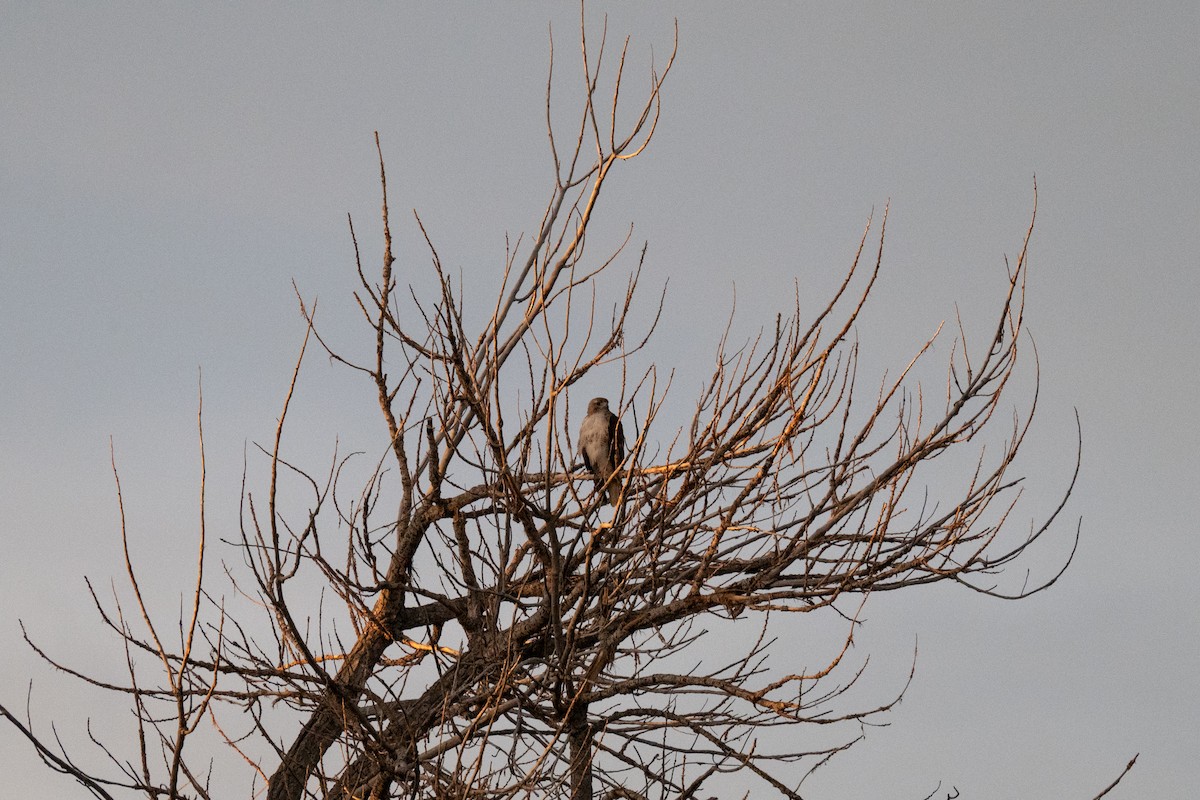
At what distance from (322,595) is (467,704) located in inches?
25.5

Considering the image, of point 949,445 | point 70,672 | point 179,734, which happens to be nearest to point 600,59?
point 949,445

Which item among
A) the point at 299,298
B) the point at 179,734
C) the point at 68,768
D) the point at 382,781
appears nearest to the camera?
the point at 179,734

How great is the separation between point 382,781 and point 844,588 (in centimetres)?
168

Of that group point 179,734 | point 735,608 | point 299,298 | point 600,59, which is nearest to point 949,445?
point 735,608

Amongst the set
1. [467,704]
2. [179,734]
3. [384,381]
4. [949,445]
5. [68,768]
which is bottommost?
[179,734]

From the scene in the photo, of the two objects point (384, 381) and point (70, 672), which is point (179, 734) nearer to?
point (384, 381)

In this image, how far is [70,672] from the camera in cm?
424

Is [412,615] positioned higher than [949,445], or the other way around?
[412,615]

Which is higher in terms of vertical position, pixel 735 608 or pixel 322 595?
pixel 322 595

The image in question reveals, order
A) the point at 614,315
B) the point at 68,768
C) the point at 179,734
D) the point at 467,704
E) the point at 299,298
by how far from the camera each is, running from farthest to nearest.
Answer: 1. the point at 614,315
2. the point at 467,704
3. the point at 299,298
4. the point at 68,768
5. the point at 179,734

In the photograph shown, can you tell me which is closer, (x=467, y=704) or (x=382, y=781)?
(x=382, y=781)

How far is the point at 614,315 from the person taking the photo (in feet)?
15.2

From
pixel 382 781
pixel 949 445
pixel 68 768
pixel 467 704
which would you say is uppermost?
pixel 949 445

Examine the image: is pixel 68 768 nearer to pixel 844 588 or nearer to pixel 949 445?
pixel 844 588
